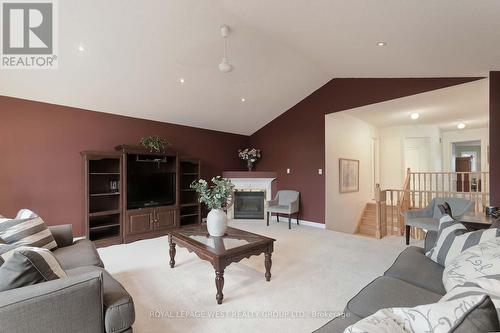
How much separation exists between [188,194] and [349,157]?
3972 mm

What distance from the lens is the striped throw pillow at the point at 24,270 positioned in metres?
1.27

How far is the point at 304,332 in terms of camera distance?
73.4 inches

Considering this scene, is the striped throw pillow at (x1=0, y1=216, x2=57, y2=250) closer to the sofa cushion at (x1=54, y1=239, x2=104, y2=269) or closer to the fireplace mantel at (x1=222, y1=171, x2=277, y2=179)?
the sofa cushion at (x1=54, y1=239, x2=104, y2=269)

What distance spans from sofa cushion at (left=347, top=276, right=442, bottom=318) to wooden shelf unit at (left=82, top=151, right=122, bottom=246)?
3.91 metres

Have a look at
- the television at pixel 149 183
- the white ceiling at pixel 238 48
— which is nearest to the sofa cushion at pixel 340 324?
the white ceiling at pixel 238 48

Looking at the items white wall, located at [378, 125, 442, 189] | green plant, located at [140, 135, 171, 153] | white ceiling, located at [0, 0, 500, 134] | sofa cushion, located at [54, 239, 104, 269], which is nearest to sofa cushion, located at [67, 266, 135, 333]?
sofa cushion, located at [54, 239, 104, 269]

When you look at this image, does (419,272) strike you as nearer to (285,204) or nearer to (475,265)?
(475,265)

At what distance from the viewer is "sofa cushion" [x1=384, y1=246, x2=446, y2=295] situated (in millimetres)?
1602

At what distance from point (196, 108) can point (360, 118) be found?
13.2ft

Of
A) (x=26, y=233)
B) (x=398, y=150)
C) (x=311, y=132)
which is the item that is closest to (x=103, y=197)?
(x=26, y=233)

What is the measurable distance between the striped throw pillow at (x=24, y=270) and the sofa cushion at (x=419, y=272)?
7.13ft

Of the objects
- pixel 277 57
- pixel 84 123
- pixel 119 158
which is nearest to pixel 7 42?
pixel 84 123

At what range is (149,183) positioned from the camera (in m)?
4.66

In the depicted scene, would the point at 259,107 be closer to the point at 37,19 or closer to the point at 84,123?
the point at 84,123
